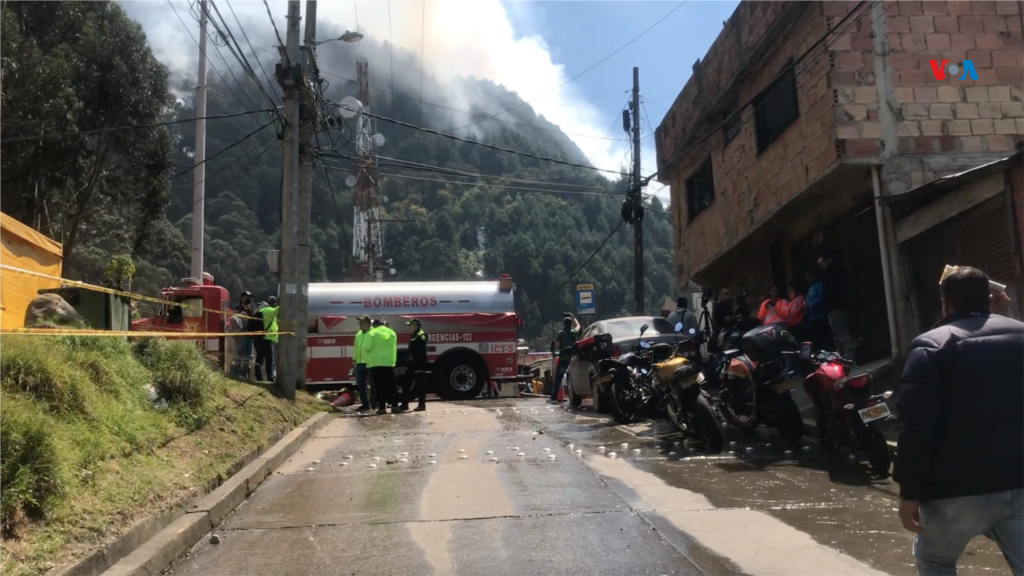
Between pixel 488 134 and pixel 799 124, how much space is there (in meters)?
98.1

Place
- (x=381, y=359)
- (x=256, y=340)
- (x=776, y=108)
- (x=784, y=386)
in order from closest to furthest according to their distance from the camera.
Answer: (x=784, y=386)
(x=381, y=359)
(x=776, y=108)
(x=256, y=340)

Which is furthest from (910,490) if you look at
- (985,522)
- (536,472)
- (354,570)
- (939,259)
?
(939,259)

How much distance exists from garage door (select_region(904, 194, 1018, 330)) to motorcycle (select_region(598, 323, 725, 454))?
10.2 feet

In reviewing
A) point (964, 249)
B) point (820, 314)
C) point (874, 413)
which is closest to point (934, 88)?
point (964, 249)

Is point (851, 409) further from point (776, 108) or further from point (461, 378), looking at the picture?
point (461, 378)

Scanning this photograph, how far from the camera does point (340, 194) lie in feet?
246

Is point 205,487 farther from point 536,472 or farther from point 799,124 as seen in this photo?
point 799,124

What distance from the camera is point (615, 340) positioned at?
12.3m

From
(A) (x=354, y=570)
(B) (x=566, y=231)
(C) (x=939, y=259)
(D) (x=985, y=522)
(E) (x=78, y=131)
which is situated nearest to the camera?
(D) (x=985, y=522)

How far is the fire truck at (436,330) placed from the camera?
54.8ft

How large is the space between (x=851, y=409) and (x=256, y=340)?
452 inches

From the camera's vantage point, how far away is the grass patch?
4258 millimetres

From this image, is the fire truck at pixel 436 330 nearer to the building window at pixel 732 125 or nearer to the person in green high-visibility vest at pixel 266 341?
the person in green high-visibility vest at pixel 266 341

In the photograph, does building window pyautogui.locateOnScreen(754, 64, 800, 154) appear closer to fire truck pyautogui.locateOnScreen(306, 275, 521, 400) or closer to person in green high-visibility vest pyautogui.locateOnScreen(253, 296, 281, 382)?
fire truck pyautogui.locateOnScreen(306, 275, 521, 400)
